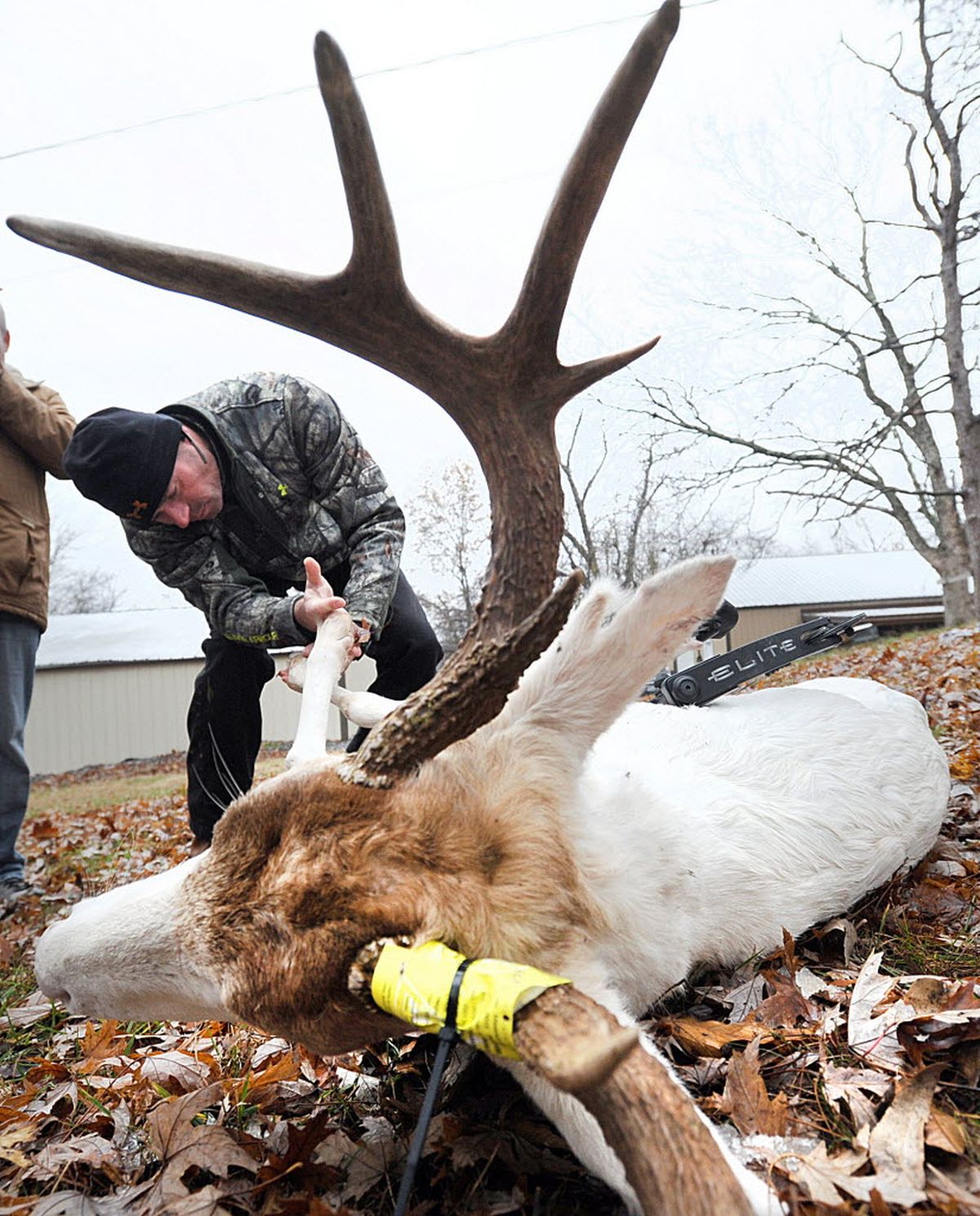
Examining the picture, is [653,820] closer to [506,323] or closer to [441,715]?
[441,715]

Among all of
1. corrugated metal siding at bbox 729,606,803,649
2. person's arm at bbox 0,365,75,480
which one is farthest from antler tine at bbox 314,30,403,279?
corrugated metal siding at bbox 729,606,803,649

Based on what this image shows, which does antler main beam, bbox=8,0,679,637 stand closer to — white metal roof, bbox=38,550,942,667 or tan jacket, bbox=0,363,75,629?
tan jacket, bbox=0,363,75,629

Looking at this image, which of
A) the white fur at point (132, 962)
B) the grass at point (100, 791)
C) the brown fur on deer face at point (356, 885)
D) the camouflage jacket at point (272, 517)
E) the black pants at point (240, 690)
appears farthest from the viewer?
the grass at point (100, 791)

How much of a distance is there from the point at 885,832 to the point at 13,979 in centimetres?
236

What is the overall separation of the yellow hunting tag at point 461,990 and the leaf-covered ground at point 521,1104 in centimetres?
28

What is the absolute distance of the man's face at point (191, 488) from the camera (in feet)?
7.86

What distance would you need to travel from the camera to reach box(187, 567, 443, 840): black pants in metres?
2.88

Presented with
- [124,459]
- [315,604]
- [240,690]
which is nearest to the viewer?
[315,604]

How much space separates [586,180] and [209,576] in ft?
6.04

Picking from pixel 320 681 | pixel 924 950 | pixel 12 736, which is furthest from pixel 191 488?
pixel 924 950

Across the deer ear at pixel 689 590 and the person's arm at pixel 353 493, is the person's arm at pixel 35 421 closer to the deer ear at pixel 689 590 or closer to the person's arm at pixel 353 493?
the person's arm at pixel 353 493

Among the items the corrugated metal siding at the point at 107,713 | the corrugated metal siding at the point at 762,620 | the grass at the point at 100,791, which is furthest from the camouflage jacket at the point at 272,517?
the corrugated metal siding at the point at 762,620

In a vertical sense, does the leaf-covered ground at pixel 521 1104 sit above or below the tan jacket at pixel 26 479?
below

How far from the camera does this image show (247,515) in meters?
2.61
